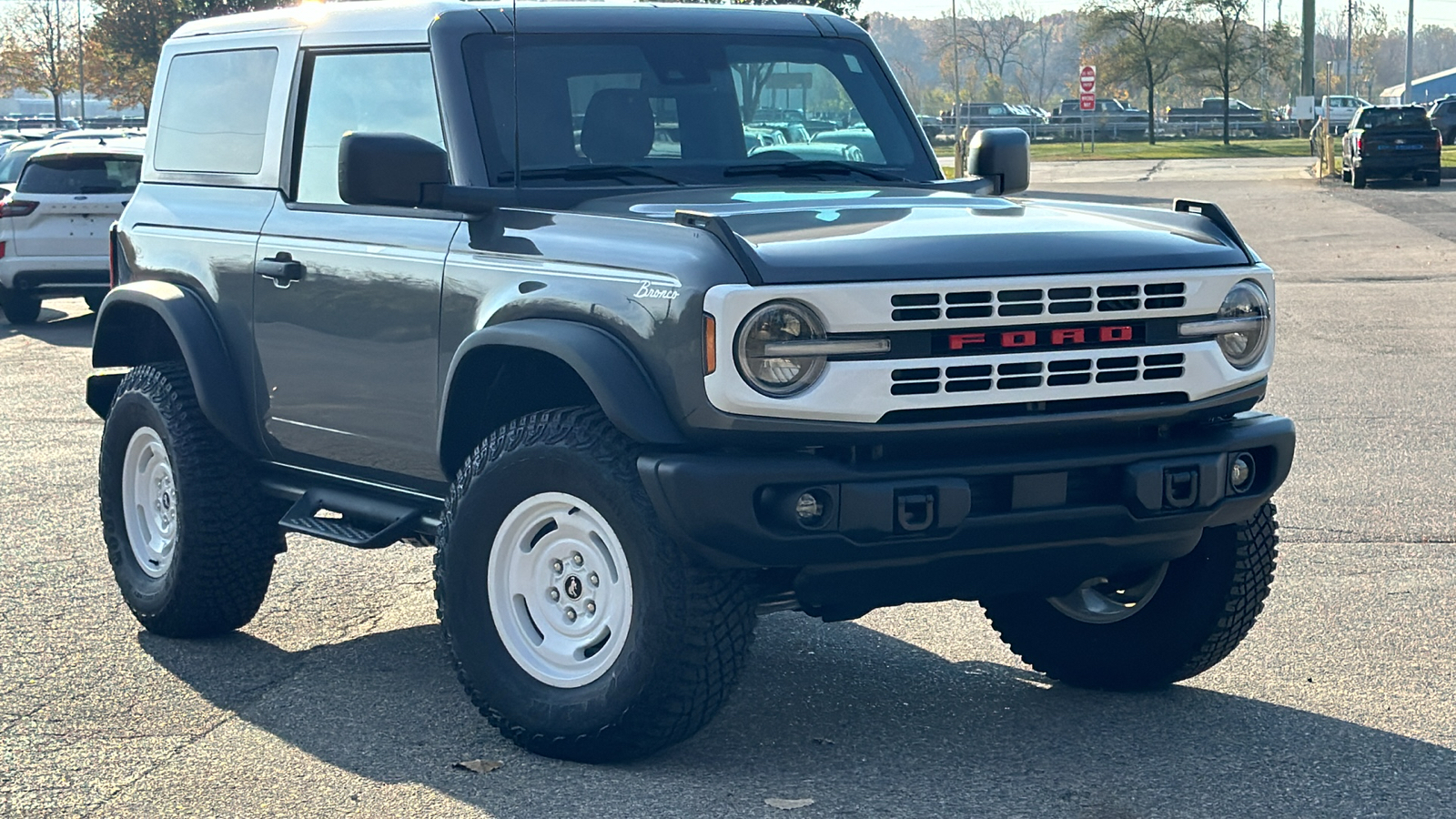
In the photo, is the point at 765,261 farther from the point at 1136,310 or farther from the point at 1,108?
the point at 1,108

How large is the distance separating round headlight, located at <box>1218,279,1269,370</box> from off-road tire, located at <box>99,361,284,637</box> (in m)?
3.19

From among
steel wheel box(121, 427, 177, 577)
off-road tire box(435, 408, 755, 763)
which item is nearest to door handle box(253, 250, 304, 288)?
steel wheel box(121, 427, 177, 577)

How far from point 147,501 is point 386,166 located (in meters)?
2.20

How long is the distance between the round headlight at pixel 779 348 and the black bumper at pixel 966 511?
18 centimetres

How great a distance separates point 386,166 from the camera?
16.6ft

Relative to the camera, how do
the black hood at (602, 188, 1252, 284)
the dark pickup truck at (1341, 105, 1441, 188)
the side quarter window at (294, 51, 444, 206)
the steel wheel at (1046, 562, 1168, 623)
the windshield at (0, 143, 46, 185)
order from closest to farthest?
the black hood at (602, 188, 1252, 284)
the steel wheel at (1046, 562, 1168, 623)
the side quarter window at (294, 51, 444, 206)
the windshield at (0, 143, 46, 185)
the dark pickup truck at (1341, 105, 1441, 188)

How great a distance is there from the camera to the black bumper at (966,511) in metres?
4.30

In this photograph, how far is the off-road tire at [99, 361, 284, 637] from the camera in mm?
6191

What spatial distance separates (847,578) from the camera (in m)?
4.59

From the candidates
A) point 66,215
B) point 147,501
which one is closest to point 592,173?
point 147,501

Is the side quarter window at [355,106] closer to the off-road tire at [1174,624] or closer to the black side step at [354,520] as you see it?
the black side step at [354,520]

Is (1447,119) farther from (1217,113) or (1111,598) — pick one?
(1111,598)

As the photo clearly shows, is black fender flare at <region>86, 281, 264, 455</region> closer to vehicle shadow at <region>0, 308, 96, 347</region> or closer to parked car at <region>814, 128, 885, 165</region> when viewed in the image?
parked car at <region>814, 128, 885, 165</region>

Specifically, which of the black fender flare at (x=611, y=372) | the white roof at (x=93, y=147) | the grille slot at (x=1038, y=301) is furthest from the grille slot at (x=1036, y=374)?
the white roof at (x=93, y=147)
